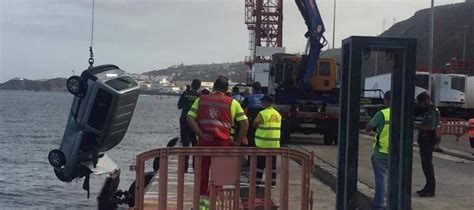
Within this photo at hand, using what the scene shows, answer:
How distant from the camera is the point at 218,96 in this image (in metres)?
8.62

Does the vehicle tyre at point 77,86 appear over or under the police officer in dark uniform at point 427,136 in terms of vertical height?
over

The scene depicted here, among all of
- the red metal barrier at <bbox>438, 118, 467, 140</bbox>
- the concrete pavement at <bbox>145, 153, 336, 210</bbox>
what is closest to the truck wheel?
the red metal barrier at <bbox>438, 118, 467, 140</bbox>

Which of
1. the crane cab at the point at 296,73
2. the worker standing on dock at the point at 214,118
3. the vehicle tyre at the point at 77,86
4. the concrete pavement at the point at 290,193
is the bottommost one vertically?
the concrete pavement at the point at 290,193

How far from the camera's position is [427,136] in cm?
1085

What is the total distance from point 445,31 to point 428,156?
15246cm

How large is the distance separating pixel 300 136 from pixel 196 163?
2134 centimetres

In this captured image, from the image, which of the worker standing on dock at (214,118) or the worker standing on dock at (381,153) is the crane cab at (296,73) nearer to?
the worker standing on dock at (381,153)

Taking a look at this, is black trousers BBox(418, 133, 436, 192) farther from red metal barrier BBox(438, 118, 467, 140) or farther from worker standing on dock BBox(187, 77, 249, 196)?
red metal barrier BBox(438, 118, 467, 140)

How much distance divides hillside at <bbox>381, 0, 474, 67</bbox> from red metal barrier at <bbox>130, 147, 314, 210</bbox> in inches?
3982

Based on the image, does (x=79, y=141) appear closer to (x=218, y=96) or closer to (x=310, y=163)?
(x=218, y=96)

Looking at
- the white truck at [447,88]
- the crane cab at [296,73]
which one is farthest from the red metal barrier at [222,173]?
the white truck at [447,88]

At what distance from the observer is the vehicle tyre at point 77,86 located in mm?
10406

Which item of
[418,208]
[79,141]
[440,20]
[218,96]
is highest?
[440,20]

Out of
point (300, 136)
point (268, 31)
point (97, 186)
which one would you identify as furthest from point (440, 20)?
point (97, 186)
